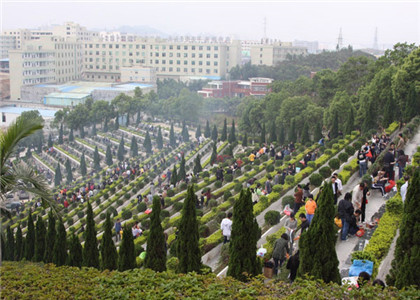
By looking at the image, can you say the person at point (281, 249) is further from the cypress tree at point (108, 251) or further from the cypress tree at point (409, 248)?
the cypress tree at point (108, 251)

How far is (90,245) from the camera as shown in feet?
30.7

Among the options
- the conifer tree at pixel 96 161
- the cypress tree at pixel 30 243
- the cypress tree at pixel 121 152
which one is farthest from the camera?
the cypress tree at pixel 121 152

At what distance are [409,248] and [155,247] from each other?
3.75 m

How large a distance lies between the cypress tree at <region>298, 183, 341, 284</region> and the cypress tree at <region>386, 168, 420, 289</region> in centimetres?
74

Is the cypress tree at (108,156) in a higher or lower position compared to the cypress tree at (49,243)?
lower

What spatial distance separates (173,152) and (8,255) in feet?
75.4

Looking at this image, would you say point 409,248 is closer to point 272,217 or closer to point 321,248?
point 321,248

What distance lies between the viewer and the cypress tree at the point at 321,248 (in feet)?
21.9

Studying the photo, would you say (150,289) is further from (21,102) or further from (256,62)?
(256,62)

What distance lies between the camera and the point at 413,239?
21.2ft

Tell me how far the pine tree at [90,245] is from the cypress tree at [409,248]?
5.07 meters

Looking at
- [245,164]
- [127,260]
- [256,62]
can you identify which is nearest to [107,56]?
[256,62]

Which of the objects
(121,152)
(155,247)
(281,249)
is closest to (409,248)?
(281,249)

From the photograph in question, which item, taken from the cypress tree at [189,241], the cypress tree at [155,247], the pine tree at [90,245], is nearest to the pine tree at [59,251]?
the pine tree at [90,245]
